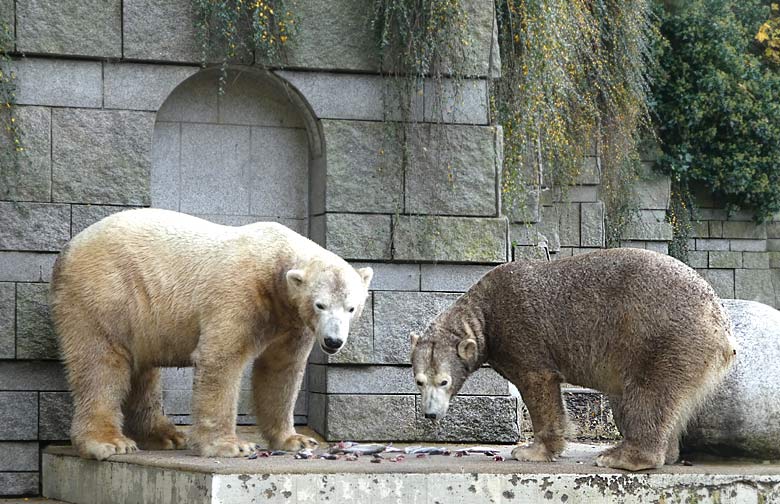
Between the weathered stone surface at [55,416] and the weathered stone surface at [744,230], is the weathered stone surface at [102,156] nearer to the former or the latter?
the weathered stone surface at [55,416]

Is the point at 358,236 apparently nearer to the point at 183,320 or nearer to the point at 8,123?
the point at 183,320

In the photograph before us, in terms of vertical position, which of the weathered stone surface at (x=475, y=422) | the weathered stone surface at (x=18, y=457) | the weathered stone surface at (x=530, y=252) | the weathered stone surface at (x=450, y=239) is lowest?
the weathered stone surface at (x=18, y=457)

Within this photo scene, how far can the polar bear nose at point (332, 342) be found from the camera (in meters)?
6.08

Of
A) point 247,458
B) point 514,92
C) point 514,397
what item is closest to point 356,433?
point 514,397

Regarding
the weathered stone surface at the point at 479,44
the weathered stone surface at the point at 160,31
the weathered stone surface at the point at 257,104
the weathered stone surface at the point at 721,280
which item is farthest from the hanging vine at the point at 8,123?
the weathered stone surface at the point at 721,280

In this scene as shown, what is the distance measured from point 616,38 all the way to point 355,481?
24.8 feet

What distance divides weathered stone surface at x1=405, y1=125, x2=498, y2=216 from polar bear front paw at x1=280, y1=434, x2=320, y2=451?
186 centimetres

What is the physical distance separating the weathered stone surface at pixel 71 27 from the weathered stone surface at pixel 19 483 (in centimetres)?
246

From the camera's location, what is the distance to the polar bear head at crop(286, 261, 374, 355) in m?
6.12

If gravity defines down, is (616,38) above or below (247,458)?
above

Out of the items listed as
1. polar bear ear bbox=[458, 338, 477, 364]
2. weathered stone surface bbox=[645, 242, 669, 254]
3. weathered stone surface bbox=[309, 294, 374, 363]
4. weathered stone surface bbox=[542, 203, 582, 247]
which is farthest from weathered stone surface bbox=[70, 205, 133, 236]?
weathered stone surface bbox=[645, 242, 669, 254]

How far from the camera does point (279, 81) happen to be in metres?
8.05

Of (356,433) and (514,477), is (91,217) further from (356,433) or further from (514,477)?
(514,477)

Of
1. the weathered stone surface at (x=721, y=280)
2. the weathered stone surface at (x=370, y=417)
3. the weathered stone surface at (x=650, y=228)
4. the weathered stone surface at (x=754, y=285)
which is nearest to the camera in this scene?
the weathered stone surface at (x=370, y=417)
